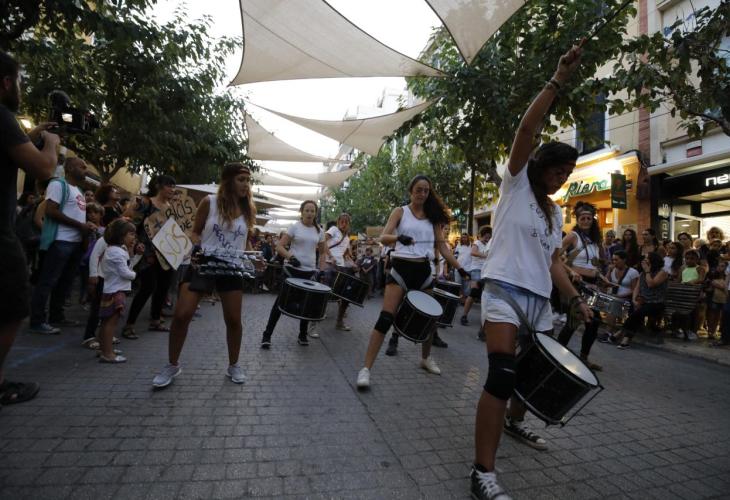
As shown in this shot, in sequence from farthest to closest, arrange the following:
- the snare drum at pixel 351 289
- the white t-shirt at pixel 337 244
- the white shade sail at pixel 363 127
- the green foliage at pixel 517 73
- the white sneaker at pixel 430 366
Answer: the white shade sail at pixel 363 127 → the white t-shirt at pixel 337 244 → the green foliage at pixel 517 73 → the snare drum at pixel 351 289 → the white sneaker at pixel 430 366

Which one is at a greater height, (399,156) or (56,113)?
(399,156)

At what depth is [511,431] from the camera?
2936 mm

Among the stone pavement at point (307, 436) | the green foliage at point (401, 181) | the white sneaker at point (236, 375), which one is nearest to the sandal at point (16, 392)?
the stone pavement at point (307, 436)

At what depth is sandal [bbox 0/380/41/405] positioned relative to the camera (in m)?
2.87

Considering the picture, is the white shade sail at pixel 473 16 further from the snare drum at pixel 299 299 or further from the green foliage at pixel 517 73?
the snare drum at pixel 299 299

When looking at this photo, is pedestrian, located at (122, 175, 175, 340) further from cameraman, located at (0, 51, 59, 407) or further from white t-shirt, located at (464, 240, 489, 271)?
white t-shirt, located at (464, 240, 489, 271)

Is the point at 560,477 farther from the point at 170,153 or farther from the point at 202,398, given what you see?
the point at 170,153

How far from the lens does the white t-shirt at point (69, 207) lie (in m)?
4.93

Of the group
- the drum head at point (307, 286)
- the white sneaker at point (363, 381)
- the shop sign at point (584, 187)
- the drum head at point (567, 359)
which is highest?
the shop sign at point (584, 187)

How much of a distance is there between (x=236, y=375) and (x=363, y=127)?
8.43 m

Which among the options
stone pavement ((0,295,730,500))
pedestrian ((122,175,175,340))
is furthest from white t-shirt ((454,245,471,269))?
pedestrian ((122,175,175,340))

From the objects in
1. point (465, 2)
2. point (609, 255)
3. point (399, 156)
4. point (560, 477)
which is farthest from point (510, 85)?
point (399, 156)

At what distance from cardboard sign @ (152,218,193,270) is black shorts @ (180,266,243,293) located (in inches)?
67.0

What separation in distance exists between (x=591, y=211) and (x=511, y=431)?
3381mm
